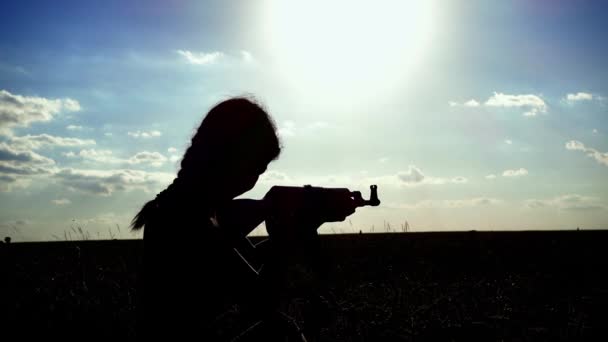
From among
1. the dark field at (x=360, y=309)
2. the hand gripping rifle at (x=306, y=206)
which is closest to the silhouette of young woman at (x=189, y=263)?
the dark field at (x=360, y=309)

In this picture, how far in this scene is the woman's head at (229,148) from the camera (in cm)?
289

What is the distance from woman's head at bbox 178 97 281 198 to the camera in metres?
2.89

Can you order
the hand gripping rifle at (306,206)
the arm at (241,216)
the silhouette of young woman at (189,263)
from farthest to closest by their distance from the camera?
the arm at (241,216), the hand gripping rifle at (306,206), the silhouette of young woman at (189,263)

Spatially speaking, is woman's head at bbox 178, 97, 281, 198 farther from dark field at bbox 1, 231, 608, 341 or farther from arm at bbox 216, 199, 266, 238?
dark field at bbox 1, 231, 608, 341

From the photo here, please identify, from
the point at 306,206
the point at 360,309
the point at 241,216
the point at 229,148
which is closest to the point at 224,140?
the point at 229,148

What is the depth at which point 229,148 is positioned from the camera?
2957 millimetres

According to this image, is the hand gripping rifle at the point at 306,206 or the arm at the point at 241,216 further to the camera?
the arm at the point at 241,216

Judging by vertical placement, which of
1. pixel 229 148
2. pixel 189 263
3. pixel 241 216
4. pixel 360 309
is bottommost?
pixel 360 309

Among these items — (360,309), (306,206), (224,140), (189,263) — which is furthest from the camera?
(360,309)

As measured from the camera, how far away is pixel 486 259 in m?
14.9

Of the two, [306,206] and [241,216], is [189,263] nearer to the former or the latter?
[241,216]

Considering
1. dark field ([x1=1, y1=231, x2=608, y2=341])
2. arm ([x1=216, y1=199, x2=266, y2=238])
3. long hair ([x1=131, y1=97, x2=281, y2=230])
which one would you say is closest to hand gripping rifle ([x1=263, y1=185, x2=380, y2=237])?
arm ([x1=216, y1=199, x2=266, y2=238])

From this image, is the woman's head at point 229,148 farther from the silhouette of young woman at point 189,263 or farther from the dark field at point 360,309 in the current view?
the dark field at point 360,309

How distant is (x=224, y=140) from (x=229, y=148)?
6 cm
